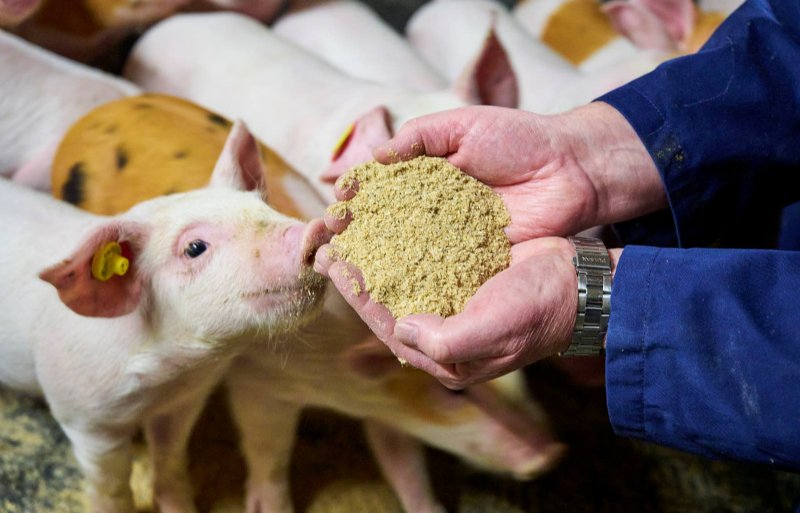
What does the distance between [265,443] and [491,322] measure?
0.62 m

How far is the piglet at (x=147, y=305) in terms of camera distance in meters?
1.01

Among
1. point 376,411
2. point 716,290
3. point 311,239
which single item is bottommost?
point 376,411

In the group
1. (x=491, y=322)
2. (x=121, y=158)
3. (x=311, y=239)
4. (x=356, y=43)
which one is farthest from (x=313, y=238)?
(x=356, y=43)

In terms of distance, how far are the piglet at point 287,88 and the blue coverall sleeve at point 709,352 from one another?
2.17 ft

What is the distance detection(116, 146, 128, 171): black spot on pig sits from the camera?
143cm

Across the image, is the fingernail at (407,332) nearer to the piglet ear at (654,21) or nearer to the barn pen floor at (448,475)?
the barn pen floor at (448,475)

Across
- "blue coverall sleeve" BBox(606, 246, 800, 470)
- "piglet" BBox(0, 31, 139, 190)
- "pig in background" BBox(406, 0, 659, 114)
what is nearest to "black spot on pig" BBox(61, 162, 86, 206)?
"piglet" BBox(0, 31, 139, 190)

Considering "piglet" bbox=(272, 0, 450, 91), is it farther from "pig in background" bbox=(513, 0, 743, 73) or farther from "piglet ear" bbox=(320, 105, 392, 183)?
"piglet ear" bbox=(320, 105, 392, 183)

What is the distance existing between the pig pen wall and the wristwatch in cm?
47

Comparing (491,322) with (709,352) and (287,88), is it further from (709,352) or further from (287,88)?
(287,88)

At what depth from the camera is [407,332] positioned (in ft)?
2.70

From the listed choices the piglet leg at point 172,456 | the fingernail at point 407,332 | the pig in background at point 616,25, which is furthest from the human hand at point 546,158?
the pig in background at point 616,25

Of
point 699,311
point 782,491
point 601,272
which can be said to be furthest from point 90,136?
point 782,491

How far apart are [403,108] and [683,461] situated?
0.85 meters
